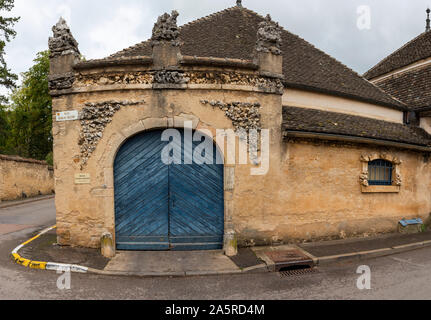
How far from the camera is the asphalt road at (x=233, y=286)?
4.53m

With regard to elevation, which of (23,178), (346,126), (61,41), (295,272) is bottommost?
(295,272)

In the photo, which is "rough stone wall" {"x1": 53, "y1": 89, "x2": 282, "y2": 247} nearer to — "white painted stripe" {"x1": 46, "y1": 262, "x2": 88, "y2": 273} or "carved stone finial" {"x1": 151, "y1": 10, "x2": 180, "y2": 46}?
"white painted stripe" {"x1": 46, "y1": 262, "x2": 88, "y2": 273}

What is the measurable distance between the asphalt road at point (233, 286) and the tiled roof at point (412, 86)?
7.53 metres

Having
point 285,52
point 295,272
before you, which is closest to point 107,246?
point 295,272

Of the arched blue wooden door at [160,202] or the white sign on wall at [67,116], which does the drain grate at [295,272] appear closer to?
the arched blue wooden door at [160,202]

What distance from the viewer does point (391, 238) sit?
8.07 metres

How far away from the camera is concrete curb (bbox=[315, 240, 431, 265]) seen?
6.15m

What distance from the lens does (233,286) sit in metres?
4.93

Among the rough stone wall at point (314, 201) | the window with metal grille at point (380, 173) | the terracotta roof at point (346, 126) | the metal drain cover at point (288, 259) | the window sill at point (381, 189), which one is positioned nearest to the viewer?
the metal drain cover at point (288, 259)

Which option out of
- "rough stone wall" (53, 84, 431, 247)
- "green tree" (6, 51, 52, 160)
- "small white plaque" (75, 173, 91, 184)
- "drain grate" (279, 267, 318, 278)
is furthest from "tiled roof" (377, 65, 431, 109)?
"green tree" (6, 51, 52, 160)

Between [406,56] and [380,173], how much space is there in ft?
29.2

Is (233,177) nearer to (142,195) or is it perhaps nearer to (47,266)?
(142,195)

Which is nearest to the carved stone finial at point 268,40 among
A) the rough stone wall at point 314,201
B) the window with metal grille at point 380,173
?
the rough stone wall at point 314,201
